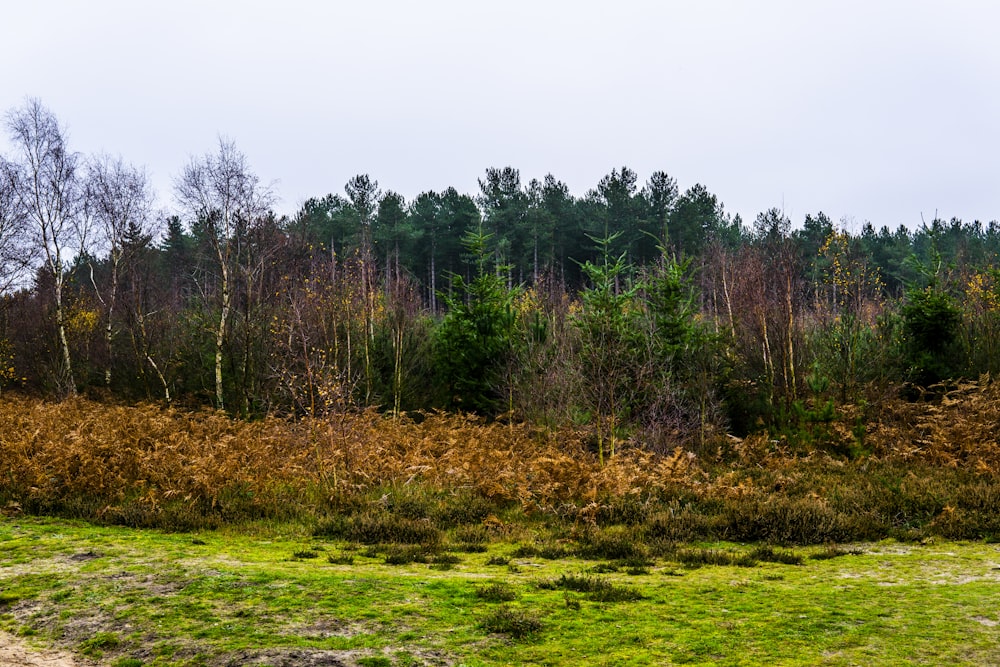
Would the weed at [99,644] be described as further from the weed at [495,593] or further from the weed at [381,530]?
the weed at [381,530]

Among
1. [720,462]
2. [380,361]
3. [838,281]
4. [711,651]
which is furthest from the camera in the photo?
[380,361]

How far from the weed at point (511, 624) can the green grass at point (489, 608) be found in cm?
1

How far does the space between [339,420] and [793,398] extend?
11.3m

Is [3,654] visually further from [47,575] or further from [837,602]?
[837,602]

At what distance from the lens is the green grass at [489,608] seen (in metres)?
5.36

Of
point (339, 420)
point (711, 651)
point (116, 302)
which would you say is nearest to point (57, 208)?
point (116, 302)

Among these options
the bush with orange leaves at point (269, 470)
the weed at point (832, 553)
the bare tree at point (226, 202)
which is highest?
the bare tree at point (226, 202)

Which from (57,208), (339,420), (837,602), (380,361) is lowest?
(837,602)

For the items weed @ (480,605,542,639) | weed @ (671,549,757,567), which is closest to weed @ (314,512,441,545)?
weed @ (671,549,757,567)

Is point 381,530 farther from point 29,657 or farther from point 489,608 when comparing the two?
point 29,657

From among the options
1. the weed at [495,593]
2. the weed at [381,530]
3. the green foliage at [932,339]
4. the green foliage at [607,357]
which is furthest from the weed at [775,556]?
the green foliage at [932,339]

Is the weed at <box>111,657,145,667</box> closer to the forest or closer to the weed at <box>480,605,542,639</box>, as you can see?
the weed at <box>480,605,542,639</box>

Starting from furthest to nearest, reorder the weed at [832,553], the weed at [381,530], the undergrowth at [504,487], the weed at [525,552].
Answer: the undergrowth at [504,487], the weed at [381,530], the weed at [525,552], the weed at [832,553]

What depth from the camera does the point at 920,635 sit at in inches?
220
